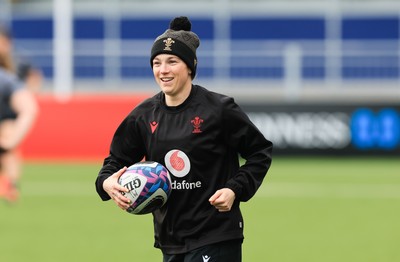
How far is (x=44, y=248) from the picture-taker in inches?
430

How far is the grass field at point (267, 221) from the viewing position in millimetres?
10547

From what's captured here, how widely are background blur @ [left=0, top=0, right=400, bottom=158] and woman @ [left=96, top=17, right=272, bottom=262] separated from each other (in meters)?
15.0

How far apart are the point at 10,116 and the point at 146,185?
383 inches

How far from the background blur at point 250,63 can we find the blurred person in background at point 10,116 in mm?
5080

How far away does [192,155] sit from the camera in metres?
6.11

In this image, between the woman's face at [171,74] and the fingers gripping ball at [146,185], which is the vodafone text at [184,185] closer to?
the fingers gripping ball at [146,185]

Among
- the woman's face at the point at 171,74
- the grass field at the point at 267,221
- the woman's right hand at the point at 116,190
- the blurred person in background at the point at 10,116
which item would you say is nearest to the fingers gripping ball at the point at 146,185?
the woman's right hand at the point at 116,190

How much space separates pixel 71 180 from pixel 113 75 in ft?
31.5

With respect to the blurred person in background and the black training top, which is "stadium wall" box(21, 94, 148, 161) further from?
the black training top

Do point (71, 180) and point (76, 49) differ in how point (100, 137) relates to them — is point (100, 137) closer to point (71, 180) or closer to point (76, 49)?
point (71, 180)

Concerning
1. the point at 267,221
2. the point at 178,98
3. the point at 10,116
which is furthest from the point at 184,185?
the point at 10,116

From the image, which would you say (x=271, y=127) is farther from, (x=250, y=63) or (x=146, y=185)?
(x=146, y=185)

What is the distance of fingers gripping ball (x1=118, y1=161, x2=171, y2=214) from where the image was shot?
19.8 feet

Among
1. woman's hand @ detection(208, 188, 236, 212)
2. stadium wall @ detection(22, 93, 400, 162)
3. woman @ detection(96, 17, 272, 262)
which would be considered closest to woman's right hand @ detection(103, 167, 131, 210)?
woman @ detection(96, 17, 272, 262)
